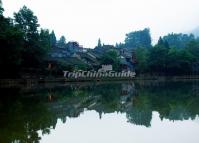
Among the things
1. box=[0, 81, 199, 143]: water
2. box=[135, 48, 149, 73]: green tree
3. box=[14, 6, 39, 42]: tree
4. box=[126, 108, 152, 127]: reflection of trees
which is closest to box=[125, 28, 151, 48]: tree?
box=[135, 48, 149, 73]: green tree

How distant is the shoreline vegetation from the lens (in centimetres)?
4543

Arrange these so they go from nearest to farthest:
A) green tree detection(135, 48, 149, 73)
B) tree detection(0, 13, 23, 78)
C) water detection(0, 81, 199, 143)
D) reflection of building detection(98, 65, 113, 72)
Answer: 1. water detection(0, 81, 199, 143)
2. tree detection(0, 13, 23, 78)
3. reflection of building detection(98, 65, 113, 72)
4. green tree detection(135, 48, 149, 73)

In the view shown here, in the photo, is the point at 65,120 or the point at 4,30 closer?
the point at 65,120

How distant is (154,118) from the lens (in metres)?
19.3

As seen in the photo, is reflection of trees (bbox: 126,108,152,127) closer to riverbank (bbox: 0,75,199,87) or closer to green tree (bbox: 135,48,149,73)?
riverbank (bbox: 0,75,199,87)

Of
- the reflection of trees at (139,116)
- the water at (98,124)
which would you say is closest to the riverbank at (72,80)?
the water at (98,124)

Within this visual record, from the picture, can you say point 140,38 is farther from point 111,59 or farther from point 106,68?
point 106,68

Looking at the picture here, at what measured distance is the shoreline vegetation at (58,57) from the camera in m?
45.4

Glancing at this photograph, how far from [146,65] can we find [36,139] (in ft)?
211

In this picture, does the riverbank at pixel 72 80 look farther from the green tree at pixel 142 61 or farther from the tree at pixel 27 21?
the tree at pixel 27 21

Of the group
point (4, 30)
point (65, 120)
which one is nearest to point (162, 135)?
point (65, 120)

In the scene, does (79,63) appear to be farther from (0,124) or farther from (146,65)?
(0,124)

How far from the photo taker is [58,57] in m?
70.6

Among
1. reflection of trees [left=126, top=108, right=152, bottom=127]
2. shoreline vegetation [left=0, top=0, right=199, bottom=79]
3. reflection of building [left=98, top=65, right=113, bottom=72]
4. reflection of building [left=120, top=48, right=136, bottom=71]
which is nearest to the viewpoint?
reflection of trees [left=126, top=108, right=152, bottom=127]
